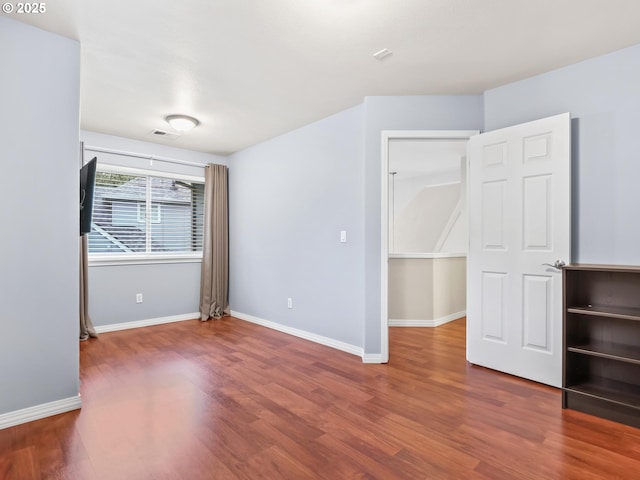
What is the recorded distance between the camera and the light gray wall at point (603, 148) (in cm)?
238

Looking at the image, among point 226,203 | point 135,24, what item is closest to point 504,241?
point 135,24

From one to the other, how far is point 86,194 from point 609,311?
153 inches

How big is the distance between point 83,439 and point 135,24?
2540 mm

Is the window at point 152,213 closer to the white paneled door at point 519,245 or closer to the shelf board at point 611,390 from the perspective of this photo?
the white paneled door at point 519,245

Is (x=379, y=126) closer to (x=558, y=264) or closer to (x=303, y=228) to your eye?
(x=303, y=228)

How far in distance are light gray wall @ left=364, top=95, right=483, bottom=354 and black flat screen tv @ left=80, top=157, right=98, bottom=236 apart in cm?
234

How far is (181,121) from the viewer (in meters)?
3.66

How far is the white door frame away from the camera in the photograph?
3.15m

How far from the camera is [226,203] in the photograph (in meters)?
5.23

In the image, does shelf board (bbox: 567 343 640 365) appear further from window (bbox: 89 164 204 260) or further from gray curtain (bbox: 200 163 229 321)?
window (bbox: 89 164 204 260)

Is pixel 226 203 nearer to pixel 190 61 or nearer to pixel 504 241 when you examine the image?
pixel 190 61

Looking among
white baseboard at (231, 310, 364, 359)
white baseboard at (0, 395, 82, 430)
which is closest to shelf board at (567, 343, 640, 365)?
white baseboard at (231, 310, 364, 359)

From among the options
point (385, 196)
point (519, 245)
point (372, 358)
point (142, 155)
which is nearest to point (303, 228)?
point (385, 196)
